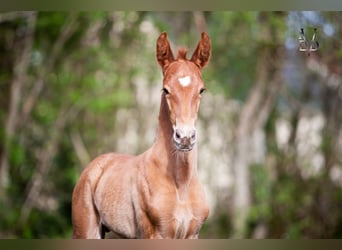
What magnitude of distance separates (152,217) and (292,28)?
2.83 meters

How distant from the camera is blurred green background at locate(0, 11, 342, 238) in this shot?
6.93 meters

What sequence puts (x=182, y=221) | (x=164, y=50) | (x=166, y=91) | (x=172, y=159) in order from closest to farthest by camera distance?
(x=182, y=221), (x=172, y=159), (x=166, y=91), (x=164, y=50)

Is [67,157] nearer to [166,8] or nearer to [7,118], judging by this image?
[7,118]

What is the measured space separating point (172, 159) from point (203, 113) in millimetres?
2365

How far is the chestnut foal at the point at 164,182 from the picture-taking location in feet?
15.2

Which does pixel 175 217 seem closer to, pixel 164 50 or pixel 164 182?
pixel 164 182

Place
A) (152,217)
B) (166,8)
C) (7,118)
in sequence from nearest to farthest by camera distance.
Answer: (152,217)
(166,8)
(7,118)

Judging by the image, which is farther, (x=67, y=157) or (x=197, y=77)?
(x=67, y=157)

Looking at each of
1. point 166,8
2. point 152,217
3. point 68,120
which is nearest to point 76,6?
point 166,8

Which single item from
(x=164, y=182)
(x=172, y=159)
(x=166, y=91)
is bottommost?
(x=164, y=182)

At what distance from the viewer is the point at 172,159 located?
474 centimetres

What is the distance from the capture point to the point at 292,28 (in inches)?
264

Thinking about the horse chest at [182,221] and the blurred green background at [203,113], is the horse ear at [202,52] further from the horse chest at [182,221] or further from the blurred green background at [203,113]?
the blurred green background at [203,113]

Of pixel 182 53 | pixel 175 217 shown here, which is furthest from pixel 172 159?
pixel 182 53
